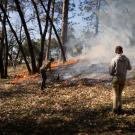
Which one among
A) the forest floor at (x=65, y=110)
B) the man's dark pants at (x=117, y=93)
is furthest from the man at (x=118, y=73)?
the forest floor at (x=65, y=110)

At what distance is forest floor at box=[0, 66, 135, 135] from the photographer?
1221cm

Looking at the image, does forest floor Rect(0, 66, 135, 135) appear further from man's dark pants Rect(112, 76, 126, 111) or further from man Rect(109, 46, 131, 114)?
man Rect(109, 46, 131, 114)

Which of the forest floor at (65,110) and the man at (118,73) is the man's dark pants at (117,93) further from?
the forest floor at (65,110)

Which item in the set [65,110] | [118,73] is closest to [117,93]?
[118,73]

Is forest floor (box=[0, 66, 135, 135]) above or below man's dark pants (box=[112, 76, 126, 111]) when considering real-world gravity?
below

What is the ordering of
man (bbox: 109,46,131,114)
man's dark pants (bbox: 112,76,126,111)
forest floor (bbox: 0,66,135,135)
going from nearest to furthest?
1. forest floor (bbox: 0,66,135,135)
2. man (bbox: 109,46,131,114)
3. man's dark pants (bbox: 112,76,126,111)

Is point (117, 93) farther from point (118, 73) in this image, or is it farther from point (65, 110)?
point (65, 110)

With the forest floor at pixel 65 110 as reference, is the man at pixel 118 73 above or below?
above

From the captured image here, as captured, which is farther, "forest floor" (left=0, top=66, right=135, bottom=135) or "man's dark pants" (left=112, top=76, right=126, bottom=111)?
"man's dark pants" (left=112, top=76, right=126, bottom=111)

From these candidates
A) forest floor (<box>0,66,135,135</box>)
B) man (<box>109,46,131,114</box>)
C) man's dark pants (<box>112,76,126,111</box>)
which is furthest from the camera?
man's dark pants (<box>112,76,126,111</box>)

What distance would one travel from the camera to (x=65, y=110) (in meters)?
14.9

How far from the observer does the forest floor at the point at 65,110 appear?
12.2 metres

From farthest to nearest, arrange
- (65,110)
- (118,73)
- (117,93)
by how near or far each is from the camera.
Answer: (65,110) → (117,93) → (118,73)

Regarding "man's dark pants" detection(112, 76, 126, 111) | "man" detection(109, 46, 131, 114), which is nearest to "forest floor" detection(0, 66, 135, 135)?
"man's dark pants" detection(112, 76, 126, 111)
